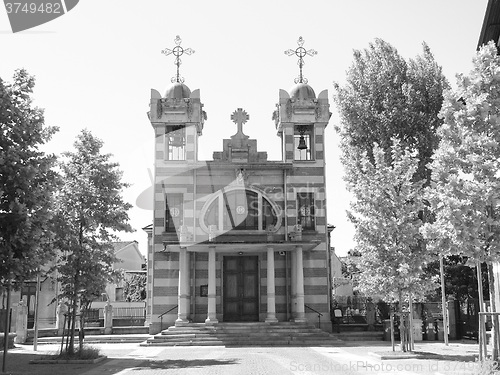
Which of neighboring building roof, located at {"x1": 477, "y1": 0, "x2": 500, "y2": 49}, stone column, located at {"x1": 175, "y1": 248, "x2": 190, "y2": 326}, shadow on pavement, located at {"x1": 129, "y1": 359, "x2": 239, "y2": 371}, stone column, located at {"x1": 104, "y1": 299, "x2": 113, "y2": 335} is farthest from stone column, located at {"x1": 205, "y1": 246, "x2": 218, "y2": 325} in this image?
neighboring building roof, located at {"x1": 477, "y1": 0, "x2": 500, "y2": 49}

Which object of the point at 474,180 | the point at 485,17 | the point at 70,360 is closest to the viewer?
the point at 474,180

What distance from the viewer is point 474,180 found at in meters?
16.3

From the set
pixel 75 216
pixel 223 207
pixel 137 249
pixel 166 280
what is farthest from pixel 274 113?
pixel 137 249

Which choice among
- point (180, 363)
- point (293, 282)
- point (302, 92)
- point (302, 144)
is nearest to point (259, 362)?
point (180, 363)

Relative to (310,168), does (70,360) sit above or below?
below

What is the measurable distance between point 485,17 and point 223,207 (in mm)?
16957

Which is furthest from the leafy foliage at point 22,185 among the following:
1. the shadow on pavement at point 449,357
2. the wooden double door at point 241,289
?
the wooden double door at point 241,289

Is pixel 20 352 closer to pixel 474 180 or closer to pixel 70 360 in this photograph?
pixel 70 360

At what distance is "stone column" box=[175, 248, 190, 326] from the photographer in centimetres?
3133

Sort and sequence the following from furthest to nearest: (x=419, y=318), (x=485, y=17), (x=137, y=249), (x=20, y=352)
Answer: (x=137, y=249)
(x=419, y=318)
(x=20, y=352)
(x=485, y=17)

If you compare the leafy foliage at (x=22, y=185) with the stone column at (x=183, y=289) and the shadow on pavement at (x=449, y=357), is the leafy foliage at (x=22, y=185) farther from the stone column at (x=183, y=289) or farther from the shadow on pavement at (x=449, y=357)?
the stone column at (x=183, y=289)

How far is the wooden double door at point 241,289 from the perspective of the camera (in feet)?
108

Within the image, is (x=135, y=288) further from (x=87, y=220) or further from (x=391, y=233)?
(x=391, y=233)

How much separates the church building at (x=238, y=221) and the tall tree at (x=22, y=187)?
15085mm
